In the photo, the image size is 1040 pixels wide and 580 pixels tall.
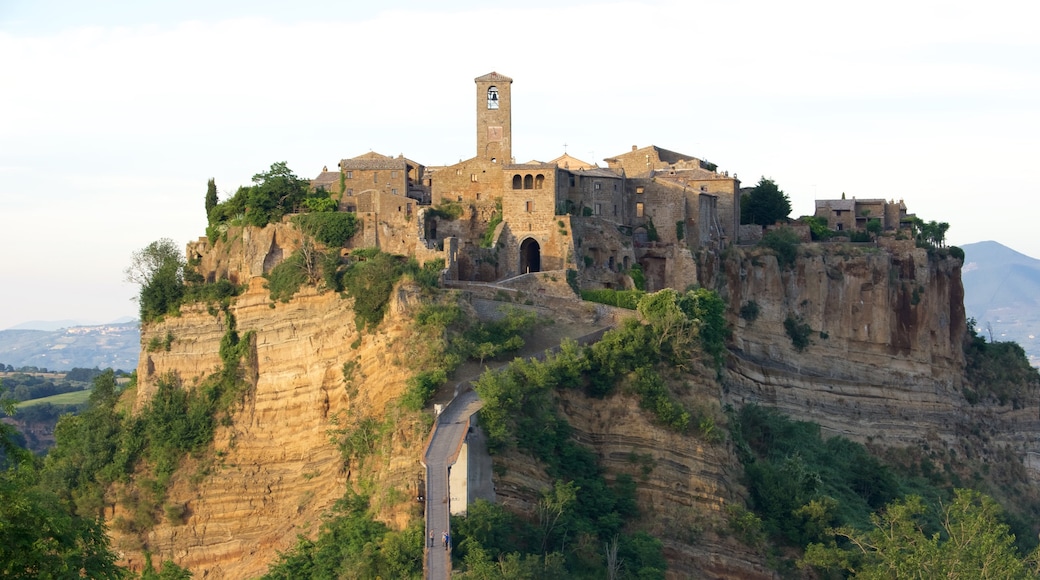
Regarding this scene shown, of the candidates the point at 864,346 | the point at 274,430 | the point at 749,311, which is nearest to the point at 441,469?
the point at 274,430

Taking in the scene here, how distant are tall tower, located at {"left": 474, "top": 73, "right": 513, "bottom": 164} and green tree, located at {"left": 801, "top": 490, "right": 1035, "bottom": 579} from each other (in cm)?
1979

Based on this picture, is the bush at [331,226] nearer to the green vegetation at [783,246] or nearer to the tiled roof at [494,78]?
the tiled roof at [494,78]

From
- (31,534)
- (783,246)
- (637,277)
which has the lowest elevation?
(31,534)

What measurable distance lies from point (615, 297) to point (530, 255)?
4506mm

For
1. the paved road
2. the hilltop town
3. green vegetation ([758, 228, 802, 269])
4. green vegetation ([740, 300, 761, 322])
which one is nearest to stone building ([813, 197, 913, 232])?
green vegetation ([758, 228, 802, 269])

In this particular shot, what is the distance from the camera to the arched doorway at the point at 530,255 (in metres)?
59.1

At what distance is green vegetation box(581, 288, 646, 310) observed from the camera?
56.3m

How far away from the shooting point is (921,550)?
46.2m

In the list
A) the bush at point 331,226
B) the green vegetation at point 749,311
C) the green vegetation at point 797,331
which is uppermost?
the bush at point 331,226

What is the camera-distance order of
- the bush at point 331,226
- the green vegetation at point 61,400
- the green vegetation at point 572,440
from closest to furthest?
the green vegetation at point 572,440, the bush at point 331,226, the green vegetation at point 61,400

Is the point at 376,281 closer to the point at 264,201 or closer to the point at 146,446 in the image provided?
the point at 264,201

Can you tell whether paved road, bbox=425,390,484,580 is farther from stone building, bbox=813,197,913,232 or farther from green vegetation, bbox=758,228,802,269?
stone building, bbox=813,197,913,232

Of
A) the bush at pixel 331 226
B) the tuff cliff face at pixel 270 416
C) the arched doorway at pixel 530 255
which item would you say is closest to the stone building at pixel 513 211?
the arched doorway at pixel 530 255

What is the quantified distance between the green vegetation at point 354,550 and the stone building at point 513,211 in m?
12.6
